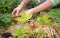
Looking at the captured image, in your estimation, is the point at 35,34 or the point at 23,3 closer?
the point at 35,34

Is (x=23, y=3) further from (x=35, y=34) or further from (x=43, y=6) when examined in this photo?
Result: (x=35, y=34)

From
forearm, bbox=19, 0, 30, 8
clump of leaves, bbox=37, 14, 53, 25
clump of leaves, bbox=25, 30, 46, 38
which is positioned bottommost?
clump of leaves, bbox=25, 30, 46, 38

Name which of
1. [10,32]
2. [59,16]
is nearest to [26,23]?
[10,32]

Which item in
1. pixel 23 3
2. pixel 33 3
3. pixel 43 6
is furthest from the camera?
pixel 33 3

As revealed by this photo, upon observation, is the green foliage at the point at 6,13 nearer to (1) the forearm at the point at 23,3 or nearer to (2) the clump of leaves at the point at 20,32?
(1) the forearm at the point at 23,3

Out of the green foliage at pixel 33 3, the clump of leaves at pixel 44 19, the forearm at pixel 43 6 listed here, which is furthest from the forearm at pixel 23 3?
the clump of leaves at pixel 44 19

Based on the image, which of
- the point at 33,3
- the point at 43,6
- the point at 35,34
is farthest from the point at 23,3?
the point at 35,34

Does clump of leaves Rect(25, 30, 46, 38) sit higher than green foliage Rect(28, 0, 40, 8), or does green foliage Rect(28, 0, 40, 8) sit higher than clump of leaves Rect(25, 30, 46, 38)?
green foliage Rect(28, 0, 40, 8)

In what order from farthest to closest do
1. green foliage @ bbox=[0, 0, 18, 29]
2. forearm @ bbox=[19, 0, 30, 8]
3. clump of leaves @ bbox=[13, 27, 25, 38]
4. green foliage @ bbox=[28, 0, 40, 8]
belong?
green foliage @ bbox=[28, 0, 40, 8]
forearm @ bbox=[19, 0, 30, 8]
green foliage @ bbox=[0, 0, 18, 29]
clump of leaves @ bbox=[13, 27, 25, 38]

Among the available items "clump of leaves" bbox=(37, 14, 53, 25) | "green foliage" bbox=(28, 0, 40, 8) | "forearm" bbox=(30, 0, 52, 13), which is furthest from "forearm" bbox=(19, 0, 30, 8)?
"clump of leaves" bbox=(37, 14, 53, 25)

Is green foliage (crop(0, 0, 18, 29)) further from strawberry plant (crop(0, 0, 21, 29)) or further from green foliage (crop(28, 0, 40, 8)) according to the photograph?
green foliage (crop(28, 0, 40, 8))

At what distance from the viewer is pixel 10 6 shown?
6.41 feet

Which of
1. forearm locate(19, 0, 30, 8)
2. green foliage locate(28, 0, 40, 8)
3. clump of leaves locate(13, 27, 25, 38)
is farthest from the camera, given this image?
green foliage locate(28, 0, 40, 8)

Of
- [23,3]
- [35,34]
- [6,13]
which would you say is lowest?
[35,34]
